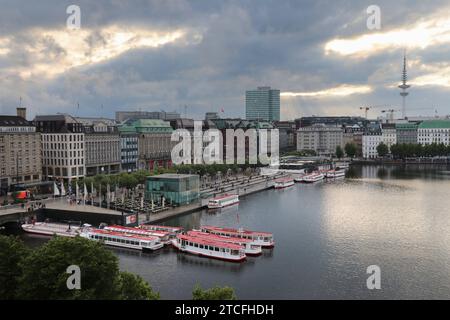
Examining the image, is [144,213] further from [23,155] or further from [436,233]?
[436,233]

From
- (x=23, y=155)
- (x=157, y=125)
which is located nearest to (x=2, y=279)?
(x=23, y=155)

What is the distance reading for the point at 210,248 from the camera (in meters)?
37.6

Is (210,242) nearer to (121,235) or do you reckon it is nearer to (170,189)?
(121,235)

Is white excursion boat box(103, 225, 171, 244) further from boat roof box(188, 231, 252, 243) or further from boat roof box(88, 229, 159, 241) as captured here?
boat roof box(188, 231, 252, 243)

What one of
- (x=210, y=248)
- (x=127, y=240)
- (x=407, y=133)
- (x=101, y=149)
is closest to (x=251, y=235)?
(x=210, y=248)

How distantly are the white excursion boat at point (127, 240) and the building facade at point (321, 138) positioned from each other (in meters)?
127

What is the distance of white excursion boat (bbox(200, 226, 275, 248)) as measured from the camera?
3988 centimetres

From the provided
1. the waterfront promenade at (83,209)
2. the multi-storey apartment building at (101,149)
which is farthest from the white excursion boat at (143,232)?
the multi-storey apartment building at (101,149)

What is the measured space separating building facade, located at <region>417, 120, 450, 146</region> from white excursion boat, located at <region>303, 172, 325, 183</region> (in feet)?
241

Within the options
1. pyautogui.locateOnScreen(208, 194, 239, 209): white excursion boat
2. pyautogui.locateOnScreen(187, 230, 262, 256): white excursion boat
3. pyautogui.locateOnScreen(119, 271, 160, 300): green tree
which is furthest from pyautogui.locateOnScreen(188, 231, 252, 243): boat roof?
pyautogui.locateOnScreen(119, 271, 160, 300): green tree

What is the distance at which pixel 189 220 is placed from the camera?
50.7m

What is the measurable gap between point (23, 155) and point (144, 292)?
4879cm

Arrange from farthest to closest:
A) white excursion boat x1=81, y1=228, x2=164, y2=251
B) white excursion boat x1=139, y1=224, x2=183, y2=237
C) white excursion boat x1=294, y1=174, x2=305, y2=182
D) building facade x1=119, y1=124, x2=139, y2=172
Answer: white excursion boat x1=294, y1=174, x2=305, y2=182, building facade x1=119, y1=124, x2=139, y2=172, white excursion boat x1=139, y1=224, x2=183, y2=237, white excursion boat x1=81, y1=228, x2=164, y2=251

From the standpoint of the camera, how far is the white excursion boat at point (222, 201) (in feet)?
190
